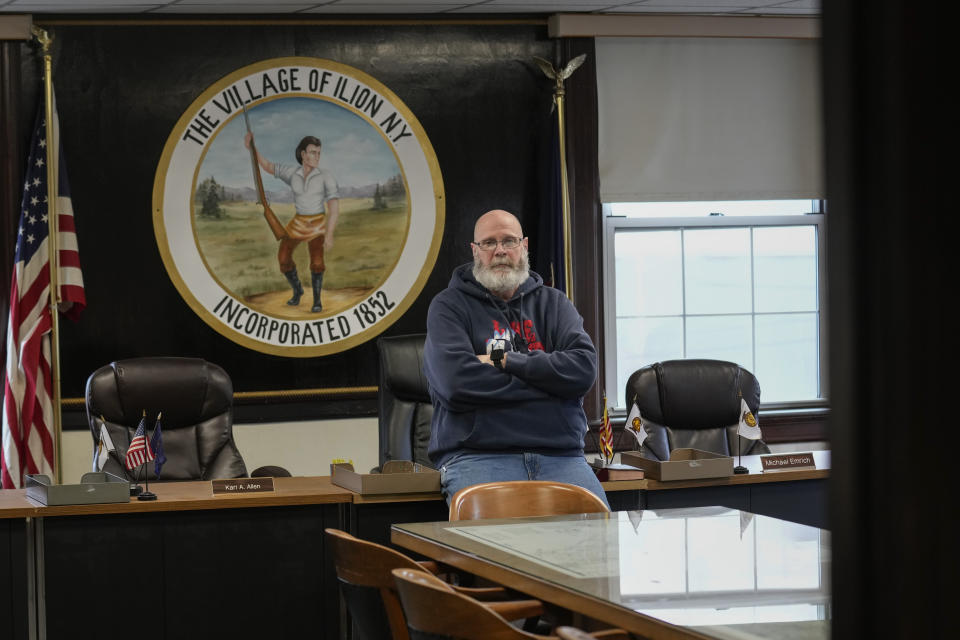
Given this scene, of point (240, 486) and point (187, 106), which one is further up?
point (187, 106)

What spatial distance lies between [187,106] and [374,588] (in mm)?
3464

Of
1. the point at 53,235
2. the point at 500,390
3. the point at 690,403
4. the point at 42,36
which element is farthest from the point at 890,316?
the point at 42,36

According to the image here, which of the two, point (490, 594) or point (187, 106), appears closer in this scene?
point (490, 594)

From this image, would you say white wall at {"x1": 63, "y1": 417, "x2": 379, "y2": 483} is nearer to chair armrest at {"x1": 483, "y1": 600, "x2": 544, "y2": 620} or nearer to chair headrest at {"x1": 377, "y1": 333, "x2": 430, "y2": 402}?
chair headrest at {"x1": 377, "y1": 333, "x2": 430, "y2": 402}

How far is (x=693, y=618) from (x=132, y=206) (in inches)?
162

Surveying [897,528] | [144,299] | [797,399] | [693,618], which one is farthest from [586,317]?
[897,528]

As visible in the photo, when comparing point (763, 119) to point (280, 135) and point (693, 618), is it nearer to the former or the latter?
point (280, 135)

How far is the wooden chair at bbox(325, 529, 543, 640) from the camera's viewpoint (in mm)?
2408

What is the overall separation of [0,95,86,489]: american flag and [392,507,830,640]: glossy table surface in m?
2.69

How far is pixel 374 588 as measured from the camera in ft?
8.18

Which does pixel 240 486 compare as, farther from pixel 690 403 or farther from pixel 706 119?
pixel 706 119

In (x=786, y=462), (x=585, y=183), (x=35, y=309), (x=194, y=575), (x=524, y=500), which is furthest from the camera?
(x=585, y=183)

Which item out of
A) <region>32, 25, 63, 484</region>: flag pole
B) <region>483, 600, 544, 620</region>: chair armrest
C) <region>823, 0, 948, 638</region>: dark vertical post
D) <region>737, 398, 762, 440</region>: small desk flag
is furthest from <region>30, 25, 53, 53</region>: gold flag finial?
<region>823, 0, 948, 638</region>: dark vertical post

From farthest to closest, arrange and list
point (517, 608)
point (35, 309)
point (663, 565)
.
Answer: point (35, 309) < point (663, 565) < point (517, 608)
